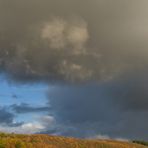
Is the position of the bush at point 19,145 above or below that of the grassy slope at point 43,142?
below

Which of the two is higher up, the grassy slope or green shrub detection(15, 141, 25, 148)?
the grassy slope

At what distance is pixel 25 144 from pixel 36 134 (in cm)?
1662

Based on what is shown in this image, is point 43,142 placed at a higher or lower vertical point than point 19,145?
higher

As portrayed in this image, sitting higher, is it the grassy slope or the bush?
the grassy slope

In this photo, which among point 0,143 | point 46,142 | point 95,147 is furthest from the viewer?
point 95,147

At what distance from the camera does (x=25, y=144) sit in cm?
16650

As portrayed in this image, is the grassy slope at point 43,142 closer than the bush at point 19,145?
No

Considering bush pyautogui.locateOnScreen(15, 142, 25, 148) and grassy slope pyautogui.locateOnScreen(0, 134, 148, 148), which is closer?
bush pyautogui.locateOnScreen(15, 142, 25, 148)

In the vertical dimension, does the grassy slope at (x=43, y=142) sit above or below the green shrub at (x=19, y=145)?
above

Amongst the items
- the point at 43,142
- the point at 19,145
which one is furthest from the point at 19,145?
the point at 43,142

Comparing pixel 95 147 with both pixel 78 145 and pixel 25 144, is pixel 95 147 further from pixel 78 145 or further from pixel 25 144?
pixel 25 144

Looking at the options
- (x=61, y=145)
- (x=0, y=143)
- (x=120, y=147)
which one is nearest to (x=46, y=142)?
(x=61, y=145)

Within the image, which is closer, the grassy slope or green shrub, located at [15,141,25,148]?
green shrub, located at [15,141,25,148]

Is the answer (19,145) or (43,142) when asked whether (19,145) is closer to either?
(19,145)
